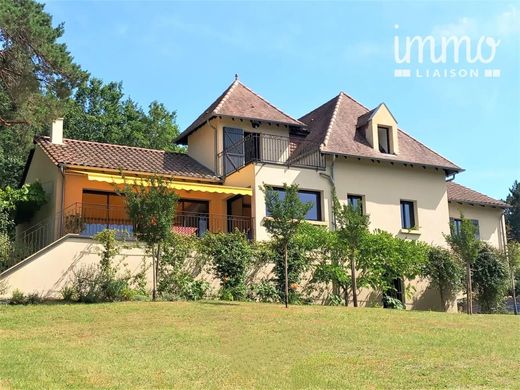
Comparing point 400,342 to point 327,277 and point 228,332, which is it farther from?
point 327,277

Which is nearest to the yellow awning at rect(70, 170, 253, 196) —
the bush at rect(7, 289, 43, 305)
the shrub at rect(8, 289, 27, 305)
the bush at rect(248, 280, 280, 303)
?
the bush at rect(248, 280, 280, 303)

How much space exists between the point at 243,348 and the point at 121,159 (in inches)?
689

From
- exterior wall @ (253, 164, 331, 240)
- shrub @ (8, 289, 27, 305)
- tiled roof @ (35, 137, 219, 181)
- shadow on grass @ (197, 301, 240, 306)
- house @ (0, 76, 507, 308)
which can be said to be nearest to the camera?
shrub @ (8, 289, 27, 305)

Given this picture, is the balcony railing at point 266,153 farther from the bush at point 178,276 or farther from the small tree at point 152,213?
the small tree at point 152,213

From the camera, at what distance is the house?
29.4 metres

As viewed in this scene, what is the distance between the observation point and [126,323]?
62.8ft

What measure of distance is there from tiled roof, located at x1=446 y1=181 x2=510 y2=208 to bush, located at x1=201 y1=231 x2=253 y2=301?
17.3 meters

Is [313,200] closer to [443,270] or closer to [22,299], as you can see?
[443,270]

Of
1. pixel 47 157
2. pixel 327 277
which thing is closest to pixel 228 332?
pixel 327 277

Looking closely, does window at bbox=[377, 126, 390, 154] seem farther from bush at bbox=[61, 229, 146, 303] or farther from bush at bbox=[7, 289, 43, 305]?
bush at bbox=[7, 289, 43, 305]

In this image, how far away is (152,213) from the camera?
2384 centimetres

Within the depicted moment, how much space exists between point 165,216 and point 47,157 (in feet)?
34.5

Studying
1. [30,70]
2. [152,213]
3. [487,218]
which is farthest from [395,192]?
[30,70]

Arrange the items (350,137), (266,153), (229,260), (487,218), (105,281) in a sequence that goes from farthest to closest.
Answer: (487,218), (350,137), (266,153), (229,260), (105,281)
